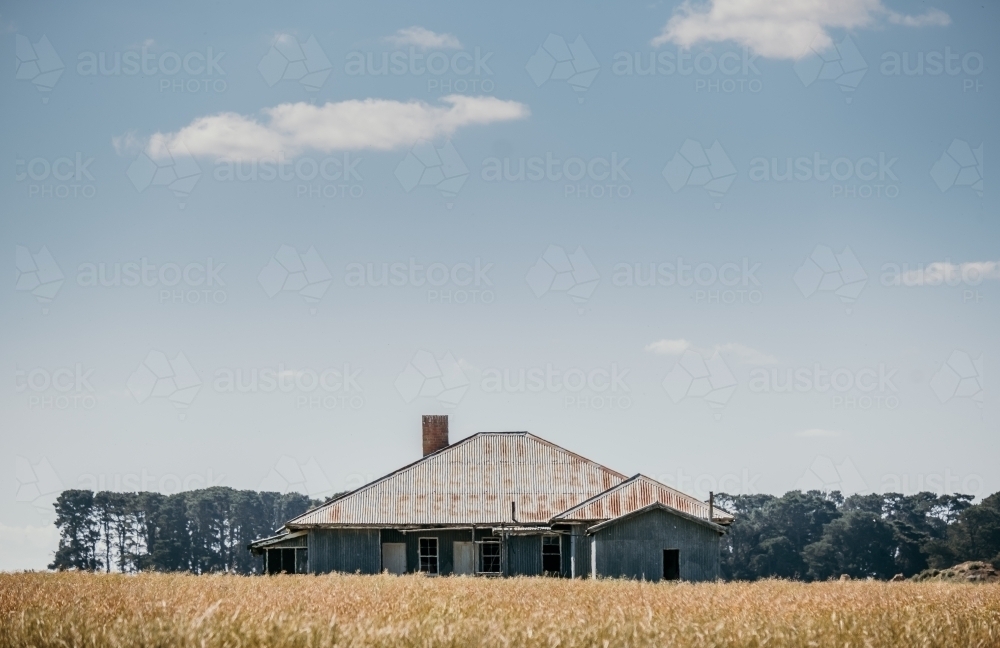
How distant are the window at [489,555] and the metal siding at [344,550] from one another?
11.1 feet

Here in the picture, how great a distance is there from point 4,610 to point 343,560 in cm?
2235

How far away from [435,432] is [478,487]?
5699mm

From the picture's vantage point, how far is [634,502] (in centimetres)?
3284

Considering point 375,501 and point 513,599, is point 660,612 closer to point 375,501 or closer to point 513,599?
point 513,599

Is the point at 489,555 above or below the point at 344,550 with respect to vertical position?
below

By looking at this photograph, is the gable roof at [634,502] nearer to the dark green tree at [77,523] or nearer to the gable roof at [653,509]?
the gable roof at [653,509]

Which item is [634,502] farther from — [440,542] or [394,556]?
[394,556]

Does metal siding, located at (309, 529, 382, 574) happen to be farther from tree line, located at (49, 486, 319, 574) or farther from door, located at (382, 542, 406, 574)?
tree line, located at (49, 486, 319, 574)

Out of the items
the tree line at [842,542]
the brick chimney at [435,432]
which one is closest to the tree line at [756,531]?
the tree line at [842,542]

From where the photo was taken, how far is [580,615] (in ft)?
37.3

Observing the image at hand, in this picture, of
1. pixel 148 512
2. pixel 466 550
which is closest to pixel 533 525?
pixel 466 550

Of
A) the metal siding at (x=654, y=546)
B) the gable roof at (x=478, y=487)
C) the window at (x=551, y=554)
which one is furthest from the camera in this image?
the gable roof at (x=478, y=487)

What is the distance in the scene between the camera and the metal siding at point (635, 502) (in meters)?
32.2

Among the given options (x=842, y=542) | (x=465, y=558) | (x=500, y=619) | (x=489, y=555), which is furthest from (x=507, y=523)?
(x=842, y=542)
